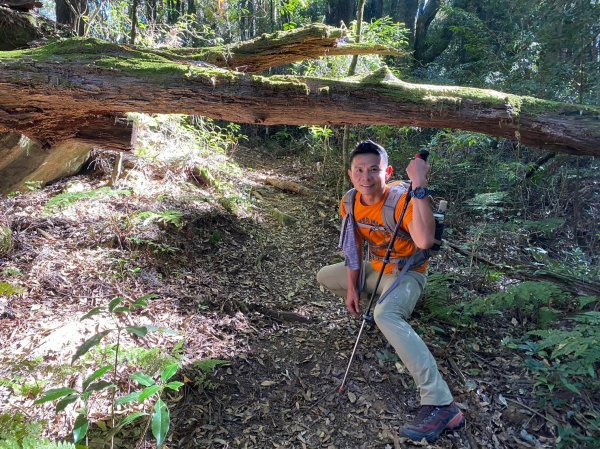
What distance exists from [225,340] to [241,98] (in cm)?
244

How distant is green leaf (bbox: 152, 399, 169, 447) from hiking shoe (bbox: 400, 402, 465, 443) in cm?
175

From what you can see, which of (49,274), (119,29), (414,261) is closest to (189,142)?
(119,29)

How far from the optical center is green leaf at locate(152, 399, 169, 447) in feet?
5.50

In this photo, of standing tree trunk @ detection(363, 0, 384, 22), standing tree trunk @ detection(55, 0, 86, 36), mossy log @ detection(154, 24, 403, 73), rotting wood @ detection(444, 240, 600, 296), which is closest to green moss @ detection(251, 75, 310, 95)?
mossy log @ detection(154, 24, 403, 73)

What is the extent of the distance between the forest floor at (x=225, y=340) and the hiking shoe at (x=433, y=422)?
9 cm

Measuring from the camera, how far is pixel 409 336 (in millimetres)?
2838

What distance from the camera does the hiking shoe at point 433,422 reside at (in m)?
2.65

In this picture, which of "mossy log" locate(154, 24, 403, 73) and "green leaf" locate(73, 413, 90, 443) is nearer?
"green leaf" locate(73, 413, 90, 443)

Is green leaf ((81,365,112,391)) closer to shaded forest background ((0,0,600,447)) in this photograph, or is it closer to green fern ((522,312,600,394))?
shaded forest background ((0,0,600,447))

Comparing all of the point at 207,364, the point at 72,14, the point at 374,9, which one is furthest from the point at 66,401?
the point at 374,9

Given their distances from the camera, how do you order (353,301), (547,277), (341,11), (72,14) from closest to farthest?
(353,301) → (547,277) → (72,14) → (341,11)

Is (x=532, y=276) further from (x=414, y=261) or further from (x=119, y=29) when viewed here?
(x=119, y=29)

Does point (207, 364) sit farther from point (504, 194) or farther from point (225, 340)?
point (504, 194)

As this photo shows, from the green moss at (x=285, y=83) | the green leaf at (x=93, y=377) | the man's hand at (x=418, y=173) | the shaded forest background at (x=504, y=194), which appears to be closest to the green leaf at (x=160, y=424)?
the shaded forest background at (x=504, y=194)
